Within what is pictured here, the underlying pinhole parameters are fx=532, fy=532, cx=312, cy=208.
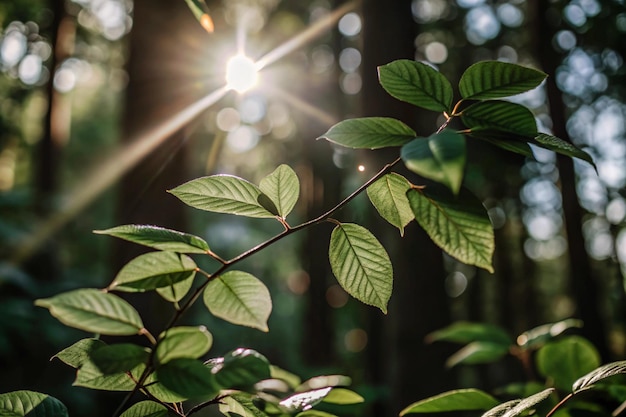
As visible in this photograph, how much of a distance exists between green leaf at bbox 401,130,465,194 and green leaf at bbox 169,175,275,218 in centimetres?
23

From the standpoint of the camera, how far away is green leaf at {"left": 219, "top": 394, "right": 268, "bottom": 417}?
27.9 inches

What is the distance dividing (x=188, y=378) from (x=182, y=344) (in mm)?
38

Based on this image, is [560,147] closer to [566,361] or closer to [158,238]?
[158,238]

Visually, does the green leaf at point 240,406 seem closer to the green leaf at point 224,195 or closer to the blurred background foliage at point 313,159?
the green leaf at point 224,195

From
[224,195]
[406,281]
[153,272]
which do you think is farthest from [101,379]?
[406,281]

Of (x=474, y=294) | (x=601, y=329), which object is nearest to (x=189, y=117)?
(x=601, y=329)

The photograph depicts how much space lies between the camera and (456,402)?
0.85m

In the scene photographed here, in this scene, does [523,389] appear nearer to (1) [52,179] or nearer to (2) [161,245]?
(2) [161,245]

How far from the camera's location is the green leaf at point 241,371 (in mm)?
578

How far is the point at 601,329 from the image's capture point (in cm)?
476

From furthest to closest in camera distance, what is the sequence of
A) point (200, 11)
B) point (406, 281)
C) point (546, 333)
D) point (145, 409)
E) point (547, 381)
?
1. point (406, 281)
2. point (546, 333)
3. point (547, 381)
4. point (200, 11)
5. point (145, 409)

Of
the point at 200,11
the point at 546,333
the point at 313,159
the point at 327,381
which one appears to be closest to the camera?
the point at 200,11

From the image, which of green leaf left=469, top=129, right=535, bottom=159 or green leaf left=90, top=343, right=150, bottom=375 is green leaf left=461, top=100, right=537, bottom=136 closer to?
green leaf left=469, top=129, right=535, bottom=159

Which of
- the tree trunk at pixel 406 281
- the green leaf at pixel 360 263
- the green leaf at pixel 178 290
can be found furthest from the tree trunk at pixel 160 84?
the green leaf at pixel 360 263
